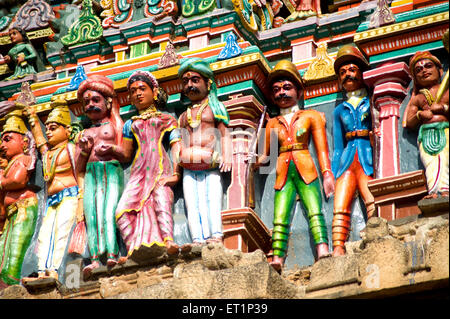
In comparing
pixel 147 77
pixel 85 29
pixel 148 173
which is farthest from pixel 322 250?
pixel 85 29

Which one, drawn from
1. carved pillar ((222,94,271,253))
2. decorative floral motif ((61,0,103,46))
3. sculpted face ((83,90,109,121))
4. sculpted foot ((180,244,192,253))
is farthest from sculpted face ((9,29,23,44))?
sculpted foot ((180,244,192,253))

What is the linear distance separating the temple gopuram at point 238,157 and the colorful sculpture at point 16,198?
0.02 meters

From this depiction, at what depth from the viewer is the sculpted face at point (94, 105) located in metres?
15.7

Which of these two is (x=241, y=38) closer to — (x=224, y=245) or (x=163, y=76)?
(x=163, y=76)

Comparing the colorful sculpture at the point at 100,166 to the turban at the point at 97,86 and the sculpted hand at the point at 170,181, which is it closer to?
the turban at the point at 97,86

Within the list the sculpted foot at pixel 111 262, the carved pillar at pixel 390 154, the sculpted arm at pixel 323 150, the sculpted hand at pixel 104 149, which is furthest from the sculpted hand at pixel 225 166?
the carved pillar at pixel 390 154

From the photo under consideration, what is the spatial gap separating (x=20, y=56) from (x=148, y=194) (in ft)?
14.6

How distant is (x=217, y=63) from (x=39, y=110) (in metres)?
2.78

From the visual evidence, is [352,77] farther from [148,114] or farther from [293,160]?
[148,114]

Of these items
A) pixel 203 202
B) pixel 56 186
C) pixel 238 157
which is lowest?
pixel 203 202

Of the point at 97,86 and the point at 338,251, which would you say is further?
the point at 97,86

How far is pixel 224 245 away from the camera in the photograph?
46.5ft

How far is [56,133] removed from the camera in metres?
16.2

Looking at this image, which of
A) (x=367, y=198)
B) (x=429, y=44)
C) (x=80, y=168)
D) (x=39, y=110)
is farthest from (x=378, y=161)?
(x=39, y=110)
